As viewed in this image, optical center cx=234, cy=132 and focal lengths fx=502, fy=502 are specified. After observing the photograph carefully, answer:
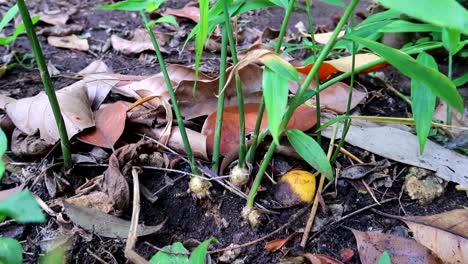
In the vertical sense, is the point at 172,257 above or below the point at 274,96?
below

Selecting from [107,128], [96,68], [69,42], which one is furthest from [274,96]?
[69,42]

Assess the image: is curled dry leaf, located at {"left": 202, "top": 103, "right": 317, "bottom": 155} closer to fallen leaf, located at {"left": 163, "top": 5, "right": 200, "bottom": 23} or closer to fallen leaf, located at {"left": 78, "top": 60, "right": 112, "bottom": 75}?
fallen leaf, located at {"left": 78, "top": 60, "right": 112, "bottom": 75}

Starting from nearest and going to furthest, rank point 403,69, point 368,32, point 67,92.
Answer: point 403,69 → point 368,32 → point 67,92

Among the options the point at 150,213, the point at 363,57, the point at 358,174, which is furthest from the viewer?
the point at 363,57

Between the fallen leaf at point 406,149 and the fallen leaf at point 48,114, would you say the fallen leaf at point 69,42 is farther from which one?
the fallen leaf at point 406,149

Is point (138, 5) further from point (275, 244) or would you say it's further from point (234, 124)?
point (275, 244)

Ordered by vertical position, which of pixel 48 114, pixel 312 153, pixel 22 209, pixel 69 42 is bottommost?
pixel 69 42

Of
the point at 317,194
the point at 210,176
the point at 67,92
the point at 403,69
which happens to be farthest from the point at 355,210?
the point at 67,92

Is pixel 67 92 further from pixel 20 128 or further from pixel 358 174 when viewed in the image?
pixel 358 174
